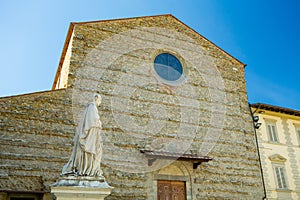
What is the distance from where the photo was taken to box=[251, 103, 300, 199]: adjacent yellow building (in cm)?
1317

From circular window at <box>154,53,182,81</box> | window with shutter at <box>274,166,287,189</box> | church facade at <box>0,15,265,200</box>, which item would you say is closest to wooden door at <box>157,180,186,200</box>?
church facade at <box>0,15,265,200</box>

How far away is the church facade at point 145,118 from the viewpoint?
9.25m

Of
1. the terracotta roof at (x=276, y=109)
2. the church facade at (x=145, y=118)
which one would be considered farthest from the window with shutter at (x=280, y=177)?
the terracotta roof at (x=276, y=109)

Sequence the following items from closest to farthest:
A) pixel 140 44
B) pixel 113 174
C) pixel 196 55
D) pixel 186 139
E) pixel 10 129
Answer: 1. pixel 10 129
2. pixel 113 174
3. pixel 186 139
4. pixel 140 44
5. pixel 196 55

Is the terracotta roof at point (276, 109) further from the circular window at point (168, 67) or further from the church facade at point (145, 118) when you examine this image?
the circular window at point (168, 67)

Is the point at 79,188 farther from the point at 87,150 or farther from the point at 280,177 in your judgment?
the point at 280,177

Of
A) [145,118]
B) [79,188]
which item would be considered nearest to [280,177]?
[145,118]

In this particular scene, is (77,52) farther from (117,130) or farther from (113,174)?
(113,174)

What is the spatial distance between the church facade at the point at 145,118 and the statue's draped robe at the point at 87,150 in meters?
4.05

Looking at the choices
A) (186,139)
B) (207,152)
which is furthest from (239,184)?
(186,139)

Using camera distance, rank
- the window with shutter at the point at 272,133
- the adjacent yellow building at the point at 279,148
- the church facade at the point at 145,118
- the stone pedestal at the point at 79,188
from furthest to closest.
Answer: the window with shutter at the point at 272,133
the adjacent yellow building at the point at 279,148
the church facade at the point at 145,118
the stone pedestal at the point at 79,188

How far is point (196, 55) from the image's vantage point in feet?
44.3

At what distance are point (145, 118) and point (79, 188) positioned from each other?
6425mm

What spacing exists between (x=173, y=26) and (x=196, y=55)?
1.64 metres
